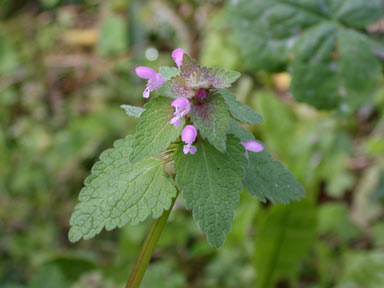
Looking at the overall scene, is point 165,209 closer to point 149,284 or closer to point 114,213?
point 114,213

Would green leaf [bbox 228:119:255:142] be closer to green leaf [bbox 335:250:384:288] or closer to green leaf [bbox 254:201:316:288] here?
green leaf [bbox 254:201:316:288]

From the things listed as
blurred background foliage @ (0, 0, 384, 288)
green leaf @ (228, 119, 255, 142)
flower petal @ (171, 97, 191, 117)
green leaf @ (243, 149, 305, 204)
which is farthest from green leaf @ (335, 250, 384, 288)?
flower petal @ (171, 97, 191, 117)

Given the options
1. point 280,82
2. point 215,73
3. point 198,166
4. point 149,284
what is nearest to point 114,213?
point 198,166

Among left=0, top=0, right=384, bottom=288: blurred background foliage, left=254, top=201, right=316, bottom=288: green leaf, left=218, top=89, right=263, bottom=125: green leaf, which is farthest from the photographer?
left=0, top=0, right=384, bottom=288: blurred background foliage

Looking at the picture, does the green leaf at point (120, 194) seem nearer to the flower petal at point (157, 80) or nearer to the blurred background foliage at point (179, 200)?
the flower petal at point (157, 80)

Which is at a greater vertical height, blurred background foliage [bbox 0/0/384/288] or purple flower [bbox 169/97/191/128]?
purple flower [bbox 169/97/191/128]

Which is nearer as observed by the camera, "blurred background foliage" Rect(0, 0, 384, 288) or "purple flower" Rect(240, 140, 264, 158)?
"purple flower" Rect(240, 140, 264, 158)

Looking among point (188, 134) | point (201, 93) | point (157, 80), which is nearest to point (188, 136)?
point (188, 134)
